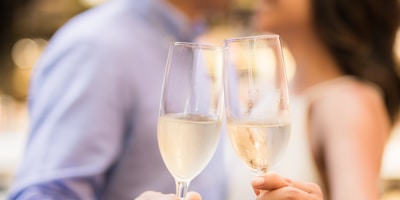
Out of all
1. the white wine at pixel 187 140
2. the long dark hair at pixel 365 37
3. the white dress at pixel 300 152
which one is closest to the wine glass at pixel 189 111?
the white wine at pixel 187 140

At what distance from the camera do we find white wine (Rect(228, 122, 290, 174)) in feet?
3.13

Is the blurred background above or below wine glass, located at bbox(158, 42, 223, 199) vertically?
above

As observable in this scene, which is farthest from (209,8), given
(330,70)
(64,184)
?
(64,184)

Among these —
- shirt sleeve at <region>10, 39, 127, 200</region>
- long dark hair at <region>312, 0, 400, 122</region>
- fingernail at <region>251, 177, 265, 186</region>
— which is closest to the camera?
fingernail at <region>251, 177, 265, 186</region>

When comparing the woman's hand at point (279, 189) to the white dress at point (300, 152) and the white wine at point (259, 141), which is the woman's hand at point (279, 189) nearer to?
the white wine at point (259, 141)

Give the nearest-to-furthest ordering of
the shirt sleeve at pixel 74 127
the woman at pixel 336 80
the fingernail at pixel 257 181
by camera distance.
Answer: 1. the fingernail at pixel 257 181
2. the shirt sleeve at pixel 74 127
3. the woman at pixel 336 80

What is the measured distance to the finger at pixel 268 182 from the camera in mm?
910

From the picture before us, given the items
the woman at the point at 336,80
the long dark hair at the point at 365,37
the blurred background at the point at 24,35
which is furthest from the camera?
the blurred background at the point at 24,35

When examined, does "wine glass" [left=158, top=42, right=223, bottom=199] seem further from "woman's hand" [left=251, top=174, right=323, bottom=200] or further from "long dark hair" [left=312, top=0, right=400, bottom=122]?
"long dark hair" [left=312, top=0, right=400, bottom=122]

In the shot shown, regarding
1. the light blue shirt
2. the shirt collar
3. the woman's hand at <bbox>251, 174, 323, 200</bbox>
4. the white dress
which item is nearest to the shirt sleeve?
the light blue shirt

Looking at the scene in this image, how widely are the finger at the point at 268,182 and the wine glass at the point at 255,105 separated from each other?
53mm

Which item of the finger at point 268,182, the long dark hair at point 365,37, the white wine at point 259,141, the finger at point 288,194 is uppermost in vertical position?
the long dark hair at point 365,37

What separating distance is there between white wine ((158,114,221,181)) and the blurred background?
2.45m

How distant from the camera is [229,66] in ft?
3.30
